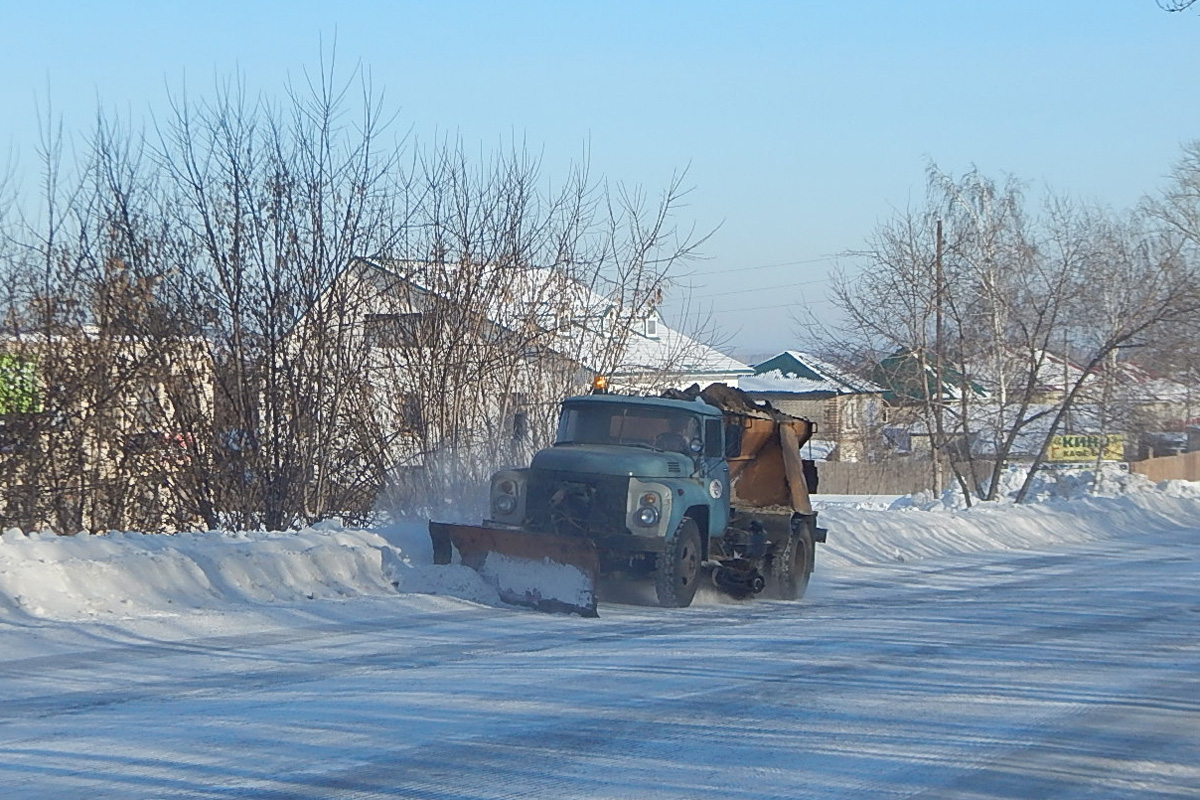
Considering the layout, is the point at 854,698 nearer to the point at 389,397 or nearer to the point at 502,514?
the point at 502,514

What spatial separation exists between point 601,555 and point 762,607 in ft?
6.24

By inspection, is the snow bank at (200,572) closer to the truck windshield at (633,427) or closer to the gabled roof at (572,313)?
the truck windshield at (633,427)

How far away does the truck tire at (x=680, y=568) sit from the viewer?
12703 mm

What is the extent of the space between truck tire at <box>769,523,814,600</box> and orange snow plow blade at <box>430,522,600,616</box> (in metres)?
2.76

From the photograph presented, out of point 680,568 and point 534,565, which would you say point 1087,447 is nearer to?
point 680,568

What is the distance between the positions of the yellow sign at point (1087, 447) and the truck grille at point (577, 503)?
20.8m

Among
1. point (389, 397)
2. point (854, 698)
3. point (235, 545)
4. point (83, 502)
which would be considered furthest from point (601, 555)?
point (83, 502)

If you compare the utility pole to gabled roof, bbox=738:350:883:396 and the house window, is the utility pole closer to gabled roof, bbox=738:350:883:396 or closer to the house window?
gabled roof, bbox=738:350:883:396

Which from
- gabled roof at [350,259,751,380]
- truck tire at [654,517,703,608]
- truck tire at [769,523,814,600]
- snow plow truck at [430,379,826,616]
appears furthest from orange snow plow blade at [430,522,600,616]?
gabled roof at [350,259,751,380]

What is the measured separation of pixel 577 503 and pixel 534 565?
Answer: 2.52 ft

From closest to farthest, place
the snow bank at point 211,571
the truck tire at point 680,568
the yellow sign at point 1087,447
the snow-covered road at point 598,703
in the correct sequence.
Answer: the snow-covered road at point 598,703 → the snow bank at point 211,571 → the truck tire at point 680,568 → the yellow sign at point 1087,447

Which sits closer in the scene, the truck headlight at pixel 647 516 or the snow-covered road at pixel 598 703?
the snow-covered road at pixel 598 703

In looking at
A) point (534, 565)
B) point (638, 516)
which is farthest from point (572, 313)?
point (534, 565)

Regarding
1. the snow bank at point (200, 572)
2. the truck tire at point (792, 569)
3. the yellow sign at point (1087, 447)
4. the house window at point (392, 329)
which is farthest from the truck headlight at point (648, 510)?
the yellow sign at point (1087, 447)
